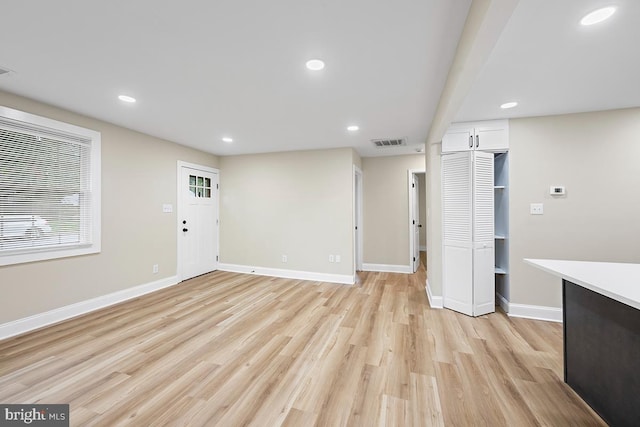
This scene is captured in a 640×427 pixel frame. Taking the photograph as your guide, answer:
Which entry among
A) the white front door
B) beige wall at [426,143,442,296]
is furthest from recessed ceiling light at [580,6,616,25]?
the white front door

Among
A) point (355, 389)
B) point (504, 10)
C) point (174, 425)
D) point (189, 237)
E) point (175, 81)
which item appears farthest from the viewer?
point (189, 237)

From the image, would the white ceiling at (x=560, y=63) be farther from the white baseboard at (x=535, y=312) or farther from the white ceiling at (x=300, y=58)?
the white baseboard at (x=535, y=312)

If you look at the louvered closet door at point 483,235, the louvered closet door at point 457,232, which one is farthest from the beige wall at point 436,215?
the louvered closet door at point 483,235

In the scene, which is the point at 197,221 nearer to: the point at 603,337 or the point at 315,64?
the point at 315,64

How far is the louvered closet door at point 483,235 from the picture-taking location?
318cm

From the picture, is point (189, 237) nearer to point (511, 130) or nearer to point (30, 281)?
point (30, 281)

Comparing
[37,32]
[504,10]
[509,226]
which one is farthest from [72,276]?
[509,226]

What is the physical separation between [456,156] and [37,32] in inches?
158

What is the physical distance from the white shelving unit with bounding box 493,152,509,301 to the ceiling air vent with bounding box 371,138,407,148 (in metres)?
1.38

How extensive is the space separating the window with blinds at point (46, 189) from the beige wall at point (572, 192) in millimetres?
5318

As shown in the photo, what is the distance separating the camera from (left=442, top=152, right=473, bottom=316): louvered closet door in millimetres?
3201

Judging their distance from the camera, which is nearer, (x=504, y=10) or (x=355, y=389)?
(x=504, y=10)

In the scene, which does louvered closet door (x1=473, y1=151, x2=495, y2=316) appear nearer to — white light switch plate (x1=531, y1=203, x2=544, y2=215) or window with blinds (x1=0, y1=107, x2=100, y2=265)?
white light switch plate (x1=531, y1=203, x2=544, y2=215)

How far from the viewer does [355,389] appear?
6.11 ft
